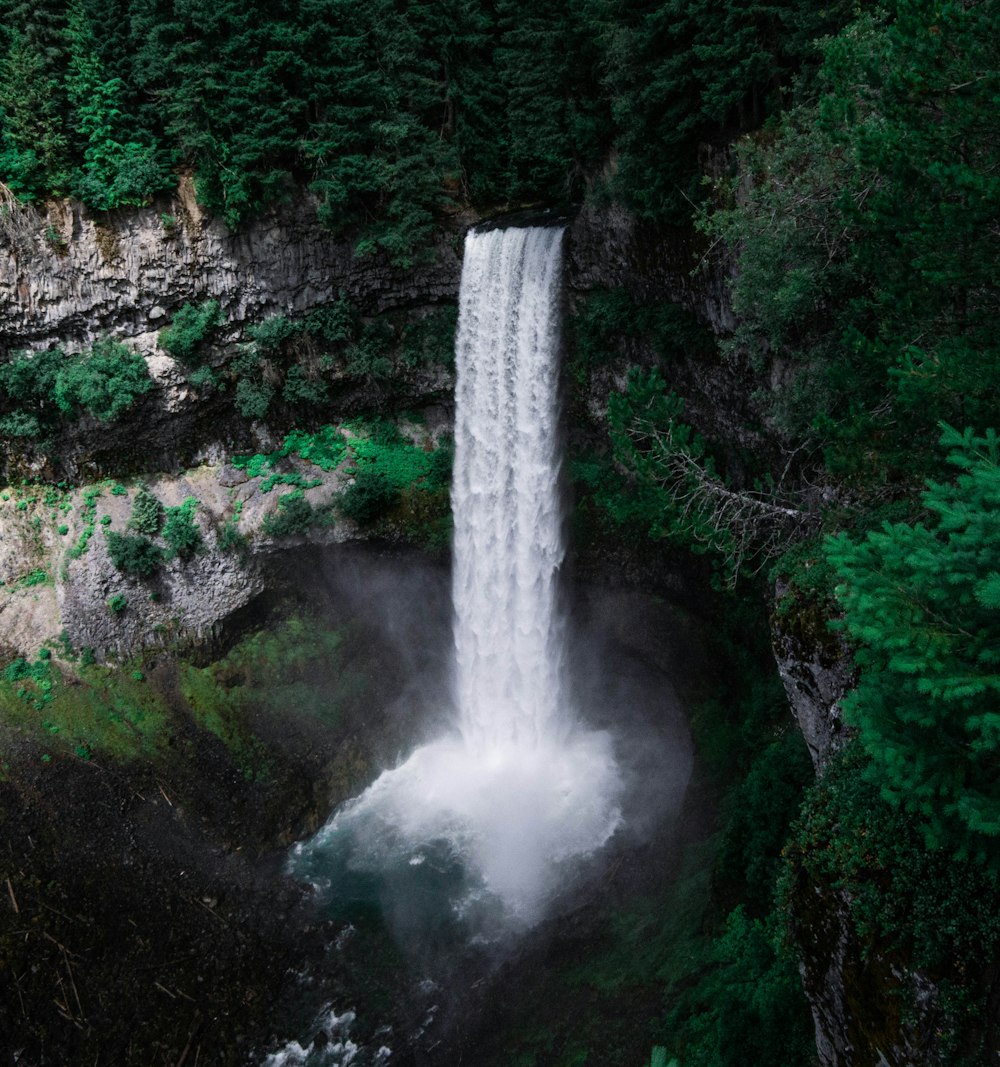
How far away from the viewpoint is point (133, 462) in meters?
20.9

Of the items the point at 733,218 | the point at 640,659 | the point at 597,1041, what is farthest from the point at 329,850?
the point at 733,218

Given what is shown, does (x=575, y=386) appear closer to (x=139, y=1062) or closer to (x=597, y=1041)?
(x=597, y=1041)

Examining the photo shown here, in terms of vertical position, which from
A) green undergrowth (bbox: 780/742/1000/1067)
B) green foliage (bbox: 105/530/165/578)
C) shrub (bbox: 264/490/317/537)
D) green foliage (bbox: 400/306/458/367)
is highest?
green foliage (bbox: 400/306/458/367)

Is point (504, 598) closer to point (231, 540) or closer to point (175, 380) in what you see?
point (231, 540)

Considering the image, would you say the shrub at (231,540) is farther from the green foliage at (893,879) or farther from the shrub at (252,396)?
the green foliage at (893,879)

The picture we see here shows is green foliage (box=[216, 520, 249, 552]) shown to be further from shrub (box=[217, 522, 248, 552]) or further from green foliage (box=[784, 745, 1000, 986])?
green foliage (box=[784, 745, 1000, 986])

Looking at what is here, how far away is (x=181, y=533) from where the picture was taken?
2000 centimetres

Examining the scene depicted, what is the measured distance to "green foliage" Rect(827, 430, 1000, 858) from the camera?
487cm

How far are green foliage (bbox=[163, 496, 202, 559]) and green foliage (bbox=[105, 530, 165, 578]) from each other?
49cm

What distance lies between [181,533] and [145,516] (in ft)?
3.70

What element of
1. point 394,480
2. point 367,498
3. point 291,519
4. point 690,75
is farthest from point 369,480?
point 690,75

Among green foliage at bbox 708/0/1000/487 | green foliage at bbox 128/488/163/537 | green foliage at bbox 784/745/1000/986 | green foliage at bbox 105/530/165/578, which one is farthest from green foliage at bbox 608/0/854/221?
green foliage at bbox 105/530/165/578

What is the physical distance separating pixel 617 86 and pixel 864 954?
53.7 feet

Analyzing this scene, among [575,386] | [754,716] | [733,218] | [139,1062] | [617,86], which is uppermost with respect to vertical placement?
[617,86]
